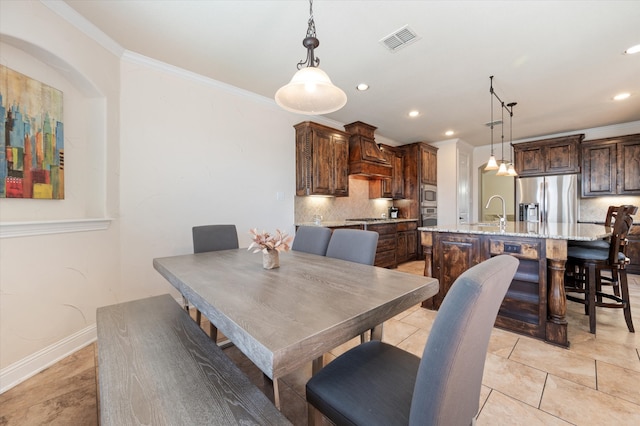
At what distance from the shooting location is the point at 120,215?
97.7 inches

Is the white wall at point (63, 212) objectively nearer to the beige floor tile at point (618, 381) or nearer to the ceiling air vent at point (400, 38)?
the ceiling air vent at point (400, 38)

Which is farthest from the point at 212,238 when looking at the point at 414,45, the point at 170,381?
the point at 414,45

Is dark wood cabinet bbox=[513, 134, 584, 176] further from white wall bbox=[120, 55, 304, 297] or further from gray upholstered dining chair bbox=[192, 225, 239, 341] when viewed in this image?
gray upholstered dining chair bbox=[192, 225, 239, 341]

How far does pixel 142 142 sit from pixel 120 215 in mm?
775

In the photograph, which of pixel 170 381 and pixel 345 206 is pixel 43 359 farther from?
pixel 345 206

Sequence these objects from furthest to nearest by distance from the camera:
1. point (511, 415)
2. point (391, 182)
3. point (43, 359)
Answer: point (391, 182) < point (43, 359) < point (511, 415)

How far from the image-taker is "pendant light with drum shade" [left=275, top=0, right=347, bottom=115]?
1.48 meters

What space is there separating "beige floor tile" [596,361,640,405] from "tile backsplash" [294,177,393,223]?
11.4 feet

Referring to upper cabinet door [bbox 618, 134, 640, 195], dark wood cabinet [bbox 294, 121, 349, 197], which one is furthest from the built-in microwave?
upper cabinet door [bbox 618, 134, 640, 195]

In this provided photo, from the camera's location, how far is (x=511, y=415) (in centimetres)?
142

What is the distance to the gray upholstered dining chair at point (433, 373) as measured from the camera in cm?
61

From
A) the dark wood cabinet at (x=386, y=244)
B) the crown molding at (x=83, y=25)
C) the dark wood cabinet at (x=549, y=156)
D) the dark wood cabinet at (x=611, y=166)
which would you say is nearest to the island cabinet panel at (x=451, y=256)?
the dark wood cabinet at (x=386, y=244)

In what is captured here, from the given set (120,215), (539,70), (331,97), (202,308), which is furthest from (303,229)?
(539,70)

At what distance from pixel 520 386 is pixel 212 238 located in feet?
8.57
